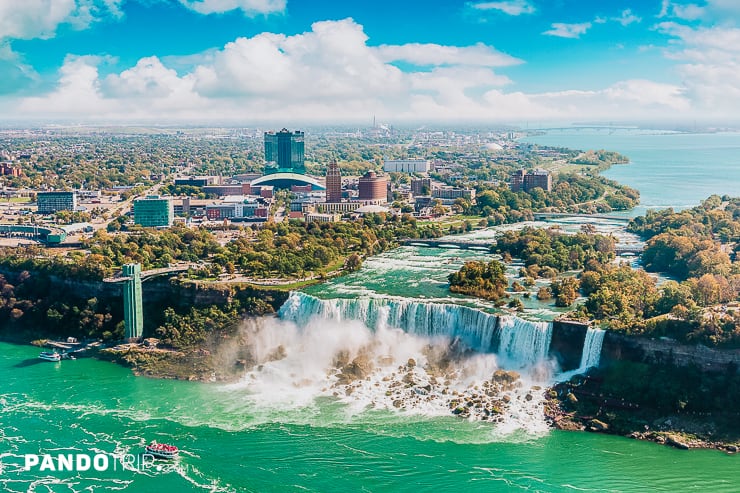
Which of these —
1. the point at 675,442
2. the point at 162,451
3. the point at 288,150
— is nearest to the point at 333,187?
the point at 288,150

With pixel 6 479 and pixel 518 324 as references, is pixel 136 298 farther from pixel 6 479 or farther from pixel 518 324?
pixel 518 324

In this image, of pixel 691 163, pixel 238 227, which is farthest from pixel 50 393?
pixel 691 163

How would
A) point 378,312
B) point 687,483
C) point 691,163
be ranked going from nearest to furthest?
point 687,483, point 378,312, point 691,163

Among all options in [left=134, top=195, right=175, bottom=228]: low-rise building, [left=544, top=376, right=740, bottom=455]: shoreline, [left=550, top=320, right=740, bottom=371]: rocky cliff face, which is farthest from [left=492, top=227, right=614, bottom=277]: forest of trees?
[left=134, top=195, right=175, bottom=228]: low-rise building

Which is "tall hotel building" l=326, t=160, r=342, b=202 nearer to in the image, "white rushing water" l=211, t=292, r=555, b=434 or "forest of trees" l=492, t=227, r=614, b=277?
"forest of trees" l=492, t=227, r=614, b=277

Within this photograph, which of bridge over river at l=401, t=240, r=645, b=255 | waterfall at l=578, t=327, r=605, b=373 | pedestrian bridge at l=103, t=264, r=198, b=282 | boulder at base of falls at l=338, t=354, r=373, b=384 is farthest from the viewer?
bridge over river at l=401, t=240, r=645, b=255

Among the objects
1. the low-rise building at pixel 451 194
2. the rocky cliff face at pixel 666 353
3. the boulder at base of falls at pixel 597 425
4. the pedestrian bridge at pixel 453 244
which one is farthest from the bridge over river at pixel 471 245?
the boulder at base of falls at pixel 597 425
